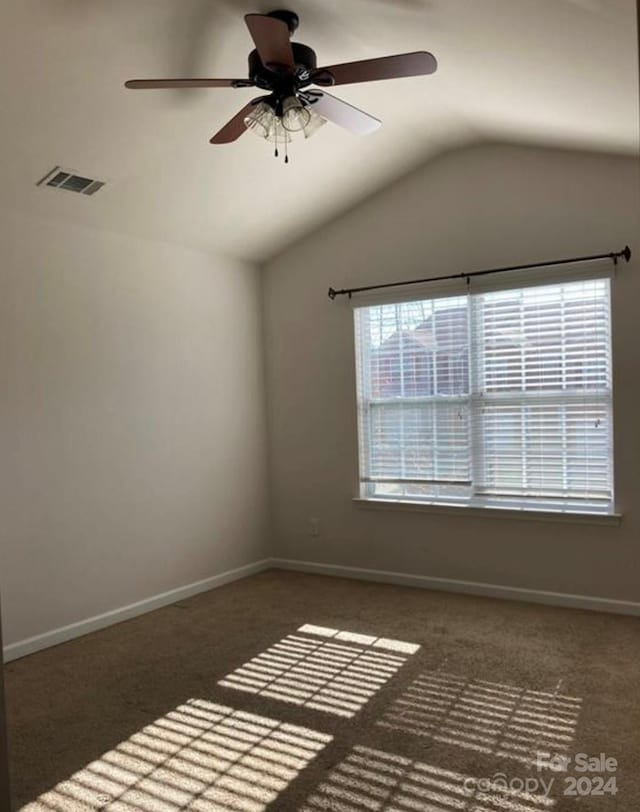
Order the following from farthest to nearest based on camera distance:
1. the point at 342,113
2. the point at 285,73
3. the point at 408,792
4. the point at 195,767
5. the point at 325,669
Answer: the point at 325,669 < the point at 342,113 < the point at 285,73 < the point at 195,767 < the point at 408,792

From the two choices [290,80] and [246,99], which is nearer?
[290,80]

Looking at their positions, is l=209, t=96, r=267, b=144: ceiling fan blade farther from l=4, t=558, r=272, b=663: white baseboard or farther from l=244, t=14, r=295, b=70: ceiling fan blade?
l=4, t=558, r=272, b=663: white baseboard

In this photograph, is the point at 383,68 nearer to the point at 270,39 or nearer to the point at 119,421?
the point at 270,39

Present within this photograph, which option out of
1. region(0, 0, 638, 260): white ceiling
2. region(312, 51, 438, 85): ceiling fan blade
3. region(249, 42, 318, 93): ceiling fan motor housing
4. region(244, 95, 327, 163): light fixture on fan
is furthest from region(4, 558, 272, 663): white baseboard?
region(312, 51, 438, 85): ceiling fan blade

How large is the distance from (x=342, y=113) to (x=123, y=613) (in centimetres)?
315

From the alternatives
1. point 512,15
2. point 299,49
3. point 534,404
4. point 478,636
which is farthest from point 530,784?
point 299,49

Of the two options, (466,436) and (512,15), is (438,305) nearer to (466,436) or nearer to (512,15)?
(466,436)

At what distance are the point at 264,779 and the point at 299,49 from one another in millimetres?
2791

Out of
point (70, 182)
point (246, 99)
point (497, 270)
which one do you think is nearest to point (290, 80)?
point (246, 99)

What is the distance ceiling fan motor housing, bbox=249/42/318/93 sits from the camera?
2549 millimetres

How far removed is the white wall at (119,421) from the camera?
3.56 meters

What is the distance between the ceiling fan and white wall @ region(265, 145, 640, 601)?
1531 millimetres

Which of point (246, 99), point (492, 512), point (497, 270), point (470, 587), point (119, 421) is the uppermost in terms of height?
point (246, 99)

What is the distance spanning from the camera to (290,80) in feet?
8.48
